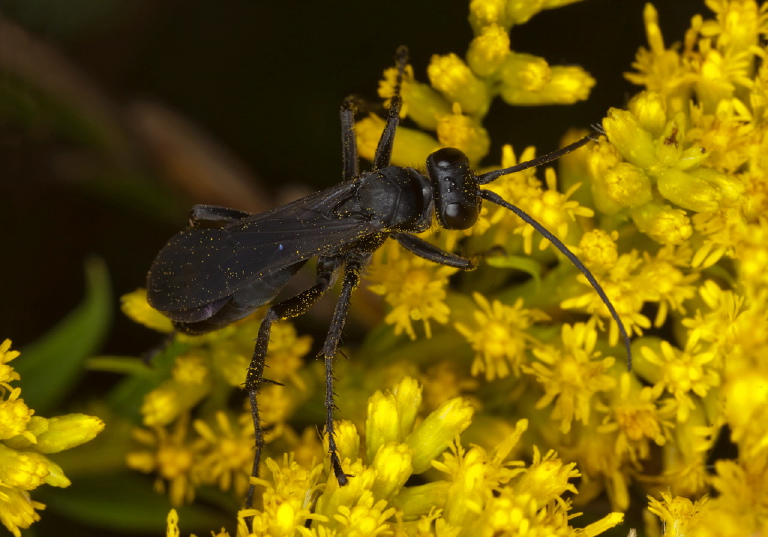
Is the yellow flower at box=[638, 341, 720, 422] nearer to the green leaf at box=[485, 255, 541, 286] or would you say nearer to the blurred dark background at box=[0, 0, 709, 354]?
the green leaf at box=[485, 255, 541, 286]

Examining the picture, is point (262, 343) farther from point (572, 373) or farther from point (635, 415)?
point (635, 415)

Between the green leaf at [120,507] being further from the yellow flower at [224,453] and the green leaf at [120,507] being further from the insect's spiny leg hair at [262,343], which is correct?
the insect's spiny leg hair at [262,343]

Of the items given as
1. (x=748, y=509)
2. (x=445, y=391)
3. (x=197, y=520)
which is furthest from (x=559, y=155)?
(x=197, y=520)

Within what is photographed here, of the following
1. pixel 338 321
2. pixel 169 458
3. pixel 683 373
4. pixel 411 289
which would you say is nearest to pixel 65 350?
pixel 169 458

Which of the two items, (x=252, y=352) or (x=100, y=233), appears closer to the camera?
(x=252, y=352)

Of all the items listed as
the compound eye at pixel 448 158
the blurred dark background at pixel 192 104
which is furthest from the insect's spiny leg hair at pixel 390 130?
the blurred dark background at pixel 192 104

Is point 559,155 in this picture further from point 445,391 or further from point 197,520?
point 197,520

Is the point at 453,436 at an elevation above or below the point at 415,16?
below

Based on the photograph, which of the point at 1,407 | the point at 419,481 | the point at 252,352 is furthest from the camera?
the point at 419,481
